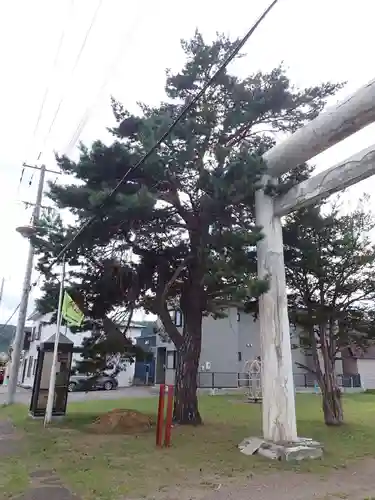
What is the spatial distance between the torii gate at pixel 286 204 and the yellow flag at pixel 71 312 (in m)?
4.62

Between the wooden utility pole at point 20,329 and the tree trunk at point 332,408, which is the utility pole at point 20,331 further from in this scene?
the tree trunk at point 332,408

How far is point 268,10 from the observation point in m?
4.22

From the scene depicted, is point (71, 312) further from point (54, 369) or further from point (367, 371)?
point (367, 371)

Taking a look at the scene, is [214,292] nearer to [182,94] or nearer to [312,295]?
[312,295]

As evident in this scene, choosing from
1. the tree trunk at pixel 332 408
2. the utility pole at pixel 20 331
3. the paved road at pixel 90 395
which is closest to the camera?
the tree trunk at pixel 332 408

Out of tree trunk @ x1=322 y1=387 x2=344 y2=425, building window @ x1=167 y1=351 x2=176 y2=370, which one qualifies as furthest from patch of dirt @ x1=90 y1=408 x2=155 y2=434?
building window @ x1=167 y1=351 x2=176 y2=370

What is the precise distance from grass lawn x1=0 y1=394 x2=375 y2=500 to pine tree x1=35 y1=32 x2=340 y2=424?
2.12 m

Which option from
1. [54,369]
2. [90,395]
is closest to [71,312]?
[54,369]

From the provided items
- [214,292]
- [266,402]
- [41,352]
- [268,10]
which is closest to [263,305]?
[266,402]

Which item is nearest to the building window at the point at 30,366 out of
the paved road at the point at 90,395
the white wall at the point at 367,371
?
the paved road at the point at 90,395

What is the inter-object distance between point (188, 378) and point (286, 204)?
5.23 m

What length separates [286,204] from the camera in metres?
8.41

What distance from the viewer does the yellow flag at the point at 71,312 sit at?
33.1 feet

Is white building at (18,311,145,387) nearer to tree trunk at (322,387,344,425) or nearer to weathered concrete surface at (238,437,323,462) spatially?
tree trunk at (322,387,344,425)
